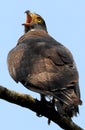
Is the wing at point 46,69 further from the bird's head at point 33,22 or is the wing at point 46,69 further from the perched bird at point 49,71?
the bird's head at point 33,22

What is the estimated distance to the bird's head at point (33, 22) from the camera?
1122 cm

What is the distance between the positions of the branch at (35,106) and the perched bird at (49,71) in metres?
0.13

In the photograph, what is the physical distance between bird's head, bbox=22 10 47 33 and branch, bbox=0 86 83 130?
4.89 metres

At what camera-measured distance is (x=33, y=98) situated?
614 centimetres

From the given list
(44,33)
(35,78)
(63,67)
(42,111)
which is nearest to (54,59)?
(63,67)

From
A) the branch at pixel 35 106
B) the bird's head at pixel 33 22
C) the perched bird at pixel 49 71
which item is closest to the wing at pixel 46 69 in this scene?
the perched bird at pixel 49 71

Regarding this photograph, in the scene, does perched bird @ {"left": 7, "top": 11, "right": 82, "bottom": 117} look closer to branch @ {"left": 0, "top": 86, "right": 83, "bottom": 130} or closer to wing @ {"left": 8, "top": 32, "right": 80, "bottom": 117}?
wing @ {"left": 8, "top": 32, "right": 80, "bottom": 117}

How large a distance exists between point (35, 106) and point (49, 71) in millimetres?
1069

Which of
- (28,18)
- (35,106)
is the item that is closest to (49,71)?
(35,106)

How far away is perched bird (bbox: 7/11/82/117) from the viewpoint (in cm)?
645

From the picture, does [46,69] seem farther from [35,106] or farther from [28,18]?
[28,18]

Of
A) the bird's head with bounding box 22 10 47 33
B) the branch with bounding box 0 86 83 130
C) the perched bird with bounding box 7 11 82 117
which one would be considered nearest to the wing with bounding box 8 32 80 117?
the perched bird with bounding box 7 11 82 117

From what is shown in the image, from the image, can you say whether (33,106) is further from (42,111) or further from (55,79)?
(55,79)

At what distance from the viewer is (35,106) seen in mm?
6168
